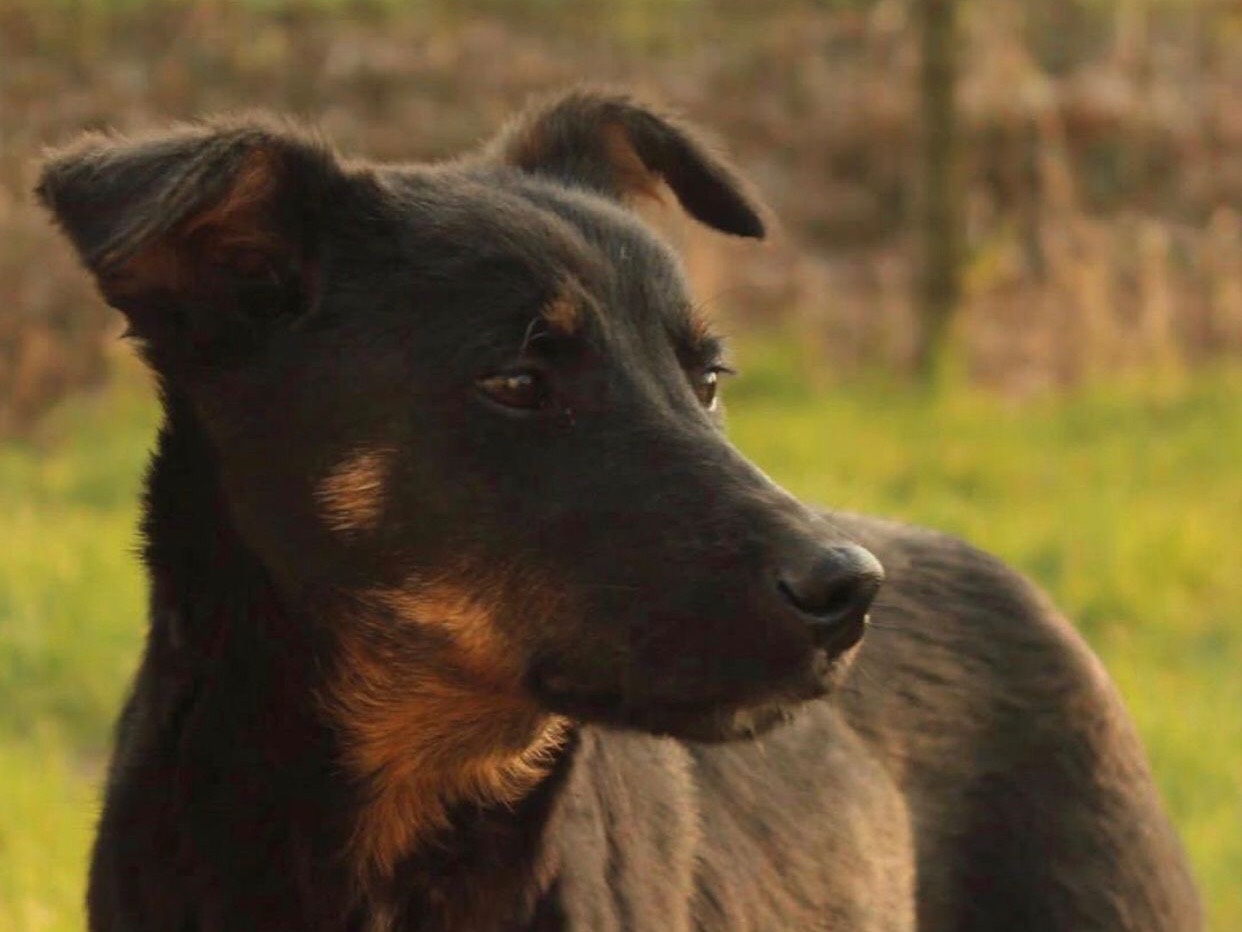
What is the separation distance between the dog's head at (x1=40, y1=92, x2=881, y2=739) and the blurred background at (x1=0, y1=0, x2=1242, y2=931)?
1.50 metres

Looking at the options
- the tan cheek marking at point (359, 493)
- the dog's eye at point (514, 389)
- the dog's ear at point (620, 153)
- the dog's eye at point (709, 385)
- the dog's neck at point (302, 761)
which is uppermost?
the dog's ear at point (620, 153)

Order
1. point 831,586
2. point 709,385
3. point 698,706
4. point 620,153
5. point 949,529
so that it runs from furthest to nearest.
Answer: point 949,529
point 620,153
point 709,385
point 698,706
point 831,586

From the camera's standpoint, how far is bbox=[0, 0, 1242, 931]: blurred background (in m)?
7.62

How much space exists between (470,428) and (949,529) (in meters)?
5.90

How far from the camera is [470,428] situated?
140 inches

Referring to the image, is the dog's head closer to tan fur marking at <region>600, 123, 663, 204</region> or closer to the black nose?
the black nose

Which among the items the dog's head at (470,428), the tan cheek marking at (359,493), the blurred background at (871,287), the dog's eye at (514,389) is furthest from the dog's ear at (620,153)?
the tan cheek marking at (359,493)

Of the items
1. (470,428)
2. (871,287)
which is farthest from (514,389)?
(871,287)

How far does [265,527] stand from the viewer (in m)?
3.61

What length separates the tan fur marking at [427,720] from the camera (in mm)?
Result: 3586

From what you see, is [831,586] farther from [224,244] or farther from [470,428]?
[224,244]

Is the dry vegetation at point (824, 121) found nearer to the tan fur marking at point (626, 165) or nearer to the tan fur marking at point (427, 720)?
the tan fur marking at point (626, 165)

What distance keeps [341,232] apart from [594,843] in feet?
3.84

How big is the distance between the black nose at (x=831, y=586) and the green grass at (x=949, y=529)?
1255mm
